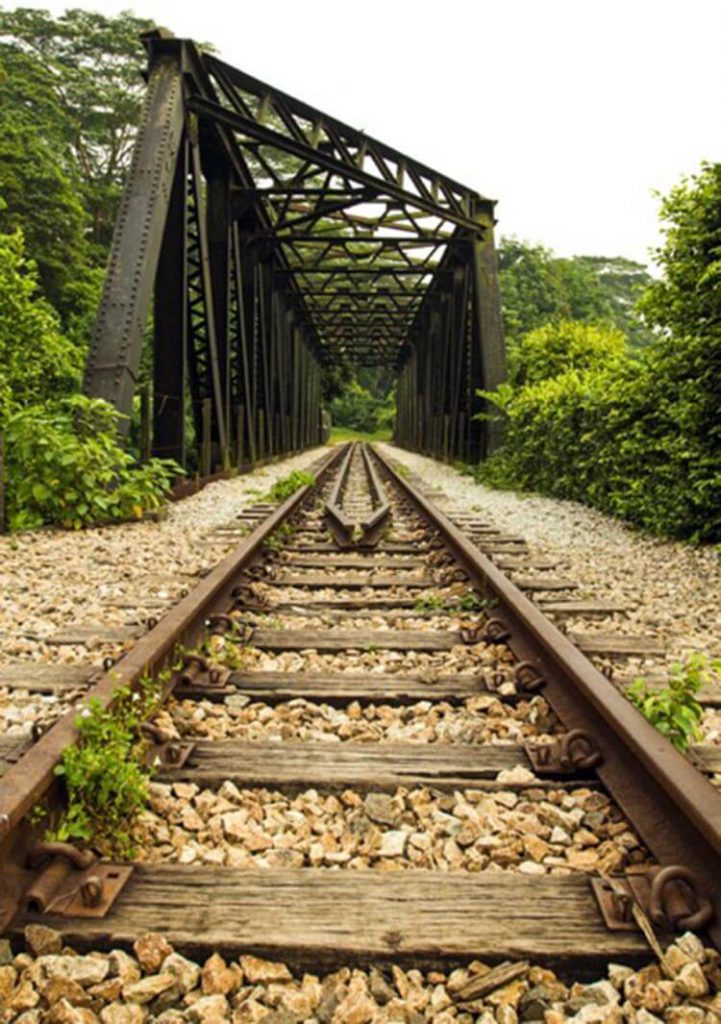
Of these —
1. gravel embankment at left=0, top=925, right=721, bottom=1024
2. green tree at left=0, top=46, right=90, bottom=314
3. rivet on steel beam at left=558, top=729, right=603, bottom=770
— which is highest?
green tree at left=0, top=46, right=90, bottom=314

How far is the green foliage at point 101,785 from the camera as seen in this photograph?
170cm

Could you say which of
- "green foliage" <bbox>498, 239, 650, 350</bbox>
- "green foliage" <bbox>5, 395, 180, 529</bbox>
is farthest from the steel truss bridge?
"green foliage" <bbox>498, 239, 650, 350</bbox>

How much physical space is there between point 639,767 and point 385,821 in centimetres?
65

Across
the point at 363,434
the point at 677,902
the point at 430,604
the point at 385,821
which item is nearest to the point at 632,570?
the point at 430,604

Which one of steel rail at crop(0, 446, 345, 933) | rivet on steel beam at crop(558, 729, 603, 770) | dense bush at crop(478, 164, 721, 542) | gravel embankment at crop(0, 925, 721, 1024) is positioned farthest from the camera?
dense bush at crop(478, 164, 721, 542)

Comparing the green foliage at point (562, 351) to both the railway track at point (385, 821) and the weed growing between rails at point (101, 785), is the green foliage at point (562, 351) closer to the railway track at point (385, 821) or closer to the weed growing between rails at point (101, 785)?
the railway track at point (385, 821)

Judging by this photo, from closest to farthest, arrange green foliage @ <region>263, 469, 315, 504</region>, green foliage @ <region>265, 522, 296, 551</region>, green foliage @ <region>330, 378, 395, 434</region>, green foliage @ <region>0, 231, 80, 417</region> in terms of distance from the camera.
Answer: green foliage @ <region>265, 522, 296, 551</region> → green foliage @ <region>263, 469, 315, 504</region> → green foliage @ <region>0, 231, 80, 417</region> → green foliage @ <region>330, 378, 395, 434</region>

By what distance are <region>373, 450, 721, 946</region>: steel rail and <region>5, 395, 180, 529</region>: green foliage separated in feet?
15.0

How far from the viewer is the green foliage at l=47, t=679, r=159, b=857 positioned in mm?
1696

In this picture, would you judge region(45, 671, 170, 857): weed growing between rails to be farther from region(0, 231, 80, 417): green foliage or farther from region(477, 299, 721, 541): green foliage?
region(0, 231, 80, 417): green foliage

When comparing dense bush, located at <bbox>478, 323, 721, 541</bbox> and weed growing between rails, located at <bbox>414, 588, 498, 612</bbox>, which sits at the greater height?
dense bush, located at <bbox>478, 323, 721, 541</bbox>

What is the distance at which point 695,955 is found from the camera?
136 centimetres

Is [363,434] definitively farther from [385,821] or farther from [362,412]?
[385,821]

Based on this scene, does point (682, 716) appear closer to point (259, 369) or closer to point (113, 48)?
point (259, 369)
